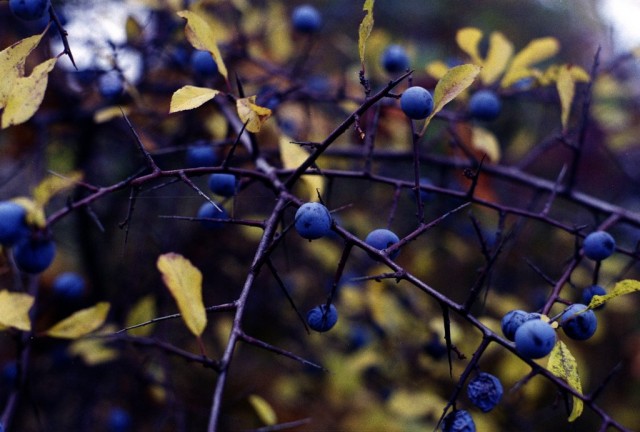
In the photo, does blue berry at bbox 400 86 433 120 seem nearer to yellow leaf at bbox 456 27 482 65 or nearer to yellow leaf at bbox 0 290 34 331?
yellow leaf at bbox 456 27 482 65

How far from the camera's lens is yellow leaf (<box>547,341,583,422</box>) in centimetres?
79

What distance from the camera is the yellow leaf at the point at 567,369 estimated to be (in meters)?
0.79

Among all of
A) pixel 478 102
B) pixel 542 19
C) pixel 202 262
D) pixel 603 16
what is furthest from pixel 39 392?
pixel 603 16

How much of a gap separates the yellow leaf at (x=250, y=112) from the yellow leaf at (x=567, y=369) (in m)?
0.53

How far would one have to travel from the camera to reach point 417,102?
895mm

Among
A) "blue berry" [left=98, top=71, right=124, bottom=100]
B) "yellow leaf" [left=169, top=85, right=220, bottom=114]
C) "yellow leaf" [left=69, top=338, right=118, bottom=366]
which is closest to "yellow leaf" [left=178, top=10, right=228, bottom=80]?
"yellow leaf" [left=169, top=85, right=220, bottom=114]

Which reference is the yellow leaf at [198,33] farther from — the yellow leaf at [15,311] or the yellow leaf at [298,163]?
the yellow leaf at [15,311]

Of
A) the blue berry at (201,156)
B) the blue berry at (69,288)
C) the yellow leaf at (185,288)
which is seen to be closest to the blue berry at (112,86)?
the blue berry at (201,156)

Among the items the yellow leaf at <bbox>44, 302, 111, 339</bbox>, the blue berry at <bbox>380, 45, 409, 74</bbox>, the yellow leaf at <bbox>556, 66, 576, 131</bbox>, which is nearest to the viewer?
the yellow leaf at <bbox>44, 302, 111, 339</bbox>

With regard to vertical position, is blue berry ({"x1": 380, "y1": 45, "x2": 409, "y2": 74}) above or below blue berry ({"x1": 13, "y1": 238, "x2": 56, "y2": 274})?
above

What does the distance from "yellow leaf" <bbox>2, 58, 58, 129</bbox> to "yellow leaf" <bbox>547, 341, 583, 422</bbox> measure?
32.3 inches

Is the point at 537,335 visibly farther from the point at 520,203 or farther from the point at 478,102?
the point at 520,203

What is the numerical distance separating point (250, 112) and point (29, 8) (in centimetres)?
45

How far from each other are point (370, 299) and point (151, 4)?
40.7 inches
